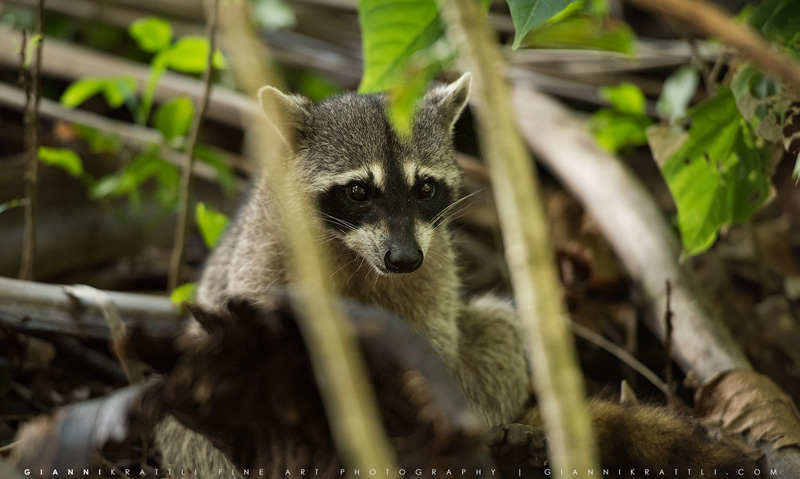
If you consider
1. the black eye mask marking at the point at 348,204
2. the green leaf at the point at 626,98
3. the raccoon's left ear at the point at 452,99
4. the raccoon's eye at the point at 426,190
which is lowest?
the black eye mask marking at the point at 348,204

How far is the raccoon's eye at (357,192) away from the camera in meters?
3.47

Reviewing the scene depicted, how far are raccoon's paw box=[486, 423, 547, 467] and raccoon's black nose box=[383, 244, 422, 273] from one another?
2.86ft

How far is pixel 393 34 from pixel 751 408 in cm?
223

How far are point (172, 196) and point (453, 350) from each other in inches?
99.7

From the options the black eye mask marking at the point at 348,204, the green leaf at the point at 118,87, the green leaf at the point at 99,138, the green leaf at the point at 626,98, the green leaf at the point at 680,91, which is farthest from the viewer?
the green leaf at the point at 99,138

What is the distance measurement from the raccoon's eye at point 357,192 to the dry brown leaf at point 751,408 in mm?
1843

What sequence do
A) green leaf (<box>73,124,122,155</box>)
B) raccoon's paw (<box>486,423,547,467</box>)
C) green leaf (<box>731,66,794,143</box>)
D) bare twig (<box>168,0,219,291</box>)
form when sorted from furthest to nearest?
1. green leaf (<box>73,124,122,155</box>)
2. bare twig (<box>168,0,219,291</box>)
3. green leaf (<box>731,66,794,143</box>)
4. raccoon's paw (<box>486,423,547,467</box>)

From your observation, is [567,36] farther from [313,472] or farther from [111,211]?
[111,211]

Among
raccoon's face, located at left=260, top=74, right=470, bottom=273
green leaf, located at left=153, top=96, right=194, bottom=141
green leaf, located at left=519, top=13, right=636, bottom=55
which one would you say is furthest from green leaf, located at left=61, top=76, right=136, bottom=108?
green leaf, located at left=519, top=13, right=636, bottom=55

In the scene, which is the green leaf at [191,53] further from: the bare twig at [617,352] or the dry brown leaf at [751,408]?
the dry brown leaf at [751,408]

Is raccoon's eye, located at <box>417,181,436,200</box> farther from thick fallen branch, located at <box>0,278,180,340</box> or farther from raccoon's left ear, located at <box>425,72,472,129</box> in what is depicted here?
thick fallen branch, located at <box>0,278,180,340</box>

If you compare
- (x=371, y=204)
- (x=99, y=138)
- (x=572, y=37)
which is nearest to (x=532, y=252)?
(x=371, y=204)

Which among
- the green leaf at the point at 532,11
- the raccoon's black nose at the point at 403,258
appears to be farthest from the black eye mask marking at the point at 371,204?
the green leaf at the point at 532,11

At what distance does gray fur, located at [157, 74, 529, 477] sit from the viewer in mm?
3471
